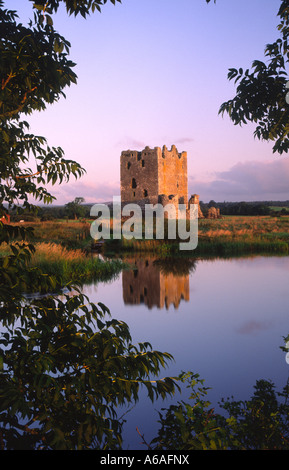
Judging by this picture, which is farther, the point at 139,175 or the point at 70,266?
the point at 139,175

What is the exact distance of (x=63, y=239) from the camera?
87.9 ft

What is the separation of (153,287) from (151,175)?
41.6m

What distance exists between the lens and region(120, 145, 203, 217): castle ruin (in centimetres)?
5512

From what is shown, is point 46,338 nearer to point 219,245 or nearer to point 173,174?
point 219,245

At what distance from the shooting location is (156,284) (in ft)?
51.3

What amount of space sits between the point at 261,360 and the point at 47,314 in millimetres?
5268

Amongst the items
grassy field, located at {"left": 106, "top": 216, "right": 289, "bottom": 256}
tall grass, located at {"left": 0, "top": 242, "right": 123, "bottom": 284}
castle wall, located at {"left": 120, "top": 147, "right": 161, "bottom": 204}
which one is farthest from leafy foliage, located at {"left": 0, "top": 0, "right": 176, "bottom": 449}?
castle wall, located at {"left": 120, "top": 147, "right": 161, "bottom": 204}

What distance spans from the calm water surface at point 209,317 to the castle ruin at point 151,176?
3484 centimetres

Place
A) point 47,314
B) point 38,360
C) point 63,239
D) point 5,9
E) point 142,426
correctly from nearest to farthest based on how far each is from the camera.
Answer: point 38,360, point 47,314, point 5,9, point 142,426, point 63,239

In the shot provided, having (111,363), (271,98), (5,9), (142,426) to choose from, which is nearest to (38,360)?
(111,363)

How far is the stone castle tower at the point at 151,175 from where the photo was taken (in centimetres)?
5522

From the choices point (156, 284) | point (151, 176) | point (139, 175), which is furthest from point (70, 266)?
point (139, 175)

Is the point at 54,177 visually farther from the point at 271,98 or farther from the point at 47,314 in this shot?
the point at 271,98

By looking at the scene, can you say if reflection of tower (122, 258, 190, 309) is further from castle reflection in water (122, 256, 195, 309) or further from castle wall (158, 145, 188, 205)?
castle wall (158, 145, 188, 205)
